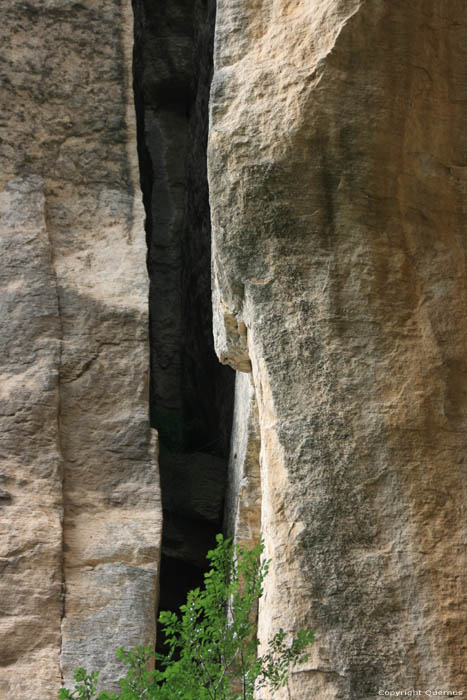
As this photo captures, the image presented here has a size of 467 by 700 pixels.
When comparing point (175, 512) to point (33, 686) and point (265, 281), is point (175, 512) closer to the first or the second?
point (33, 686)

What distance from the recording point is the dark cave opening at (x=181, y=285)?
757 cm

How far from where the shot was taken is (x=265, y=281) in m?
3.22

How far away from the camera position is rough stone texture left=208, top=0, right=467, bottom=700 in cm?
290

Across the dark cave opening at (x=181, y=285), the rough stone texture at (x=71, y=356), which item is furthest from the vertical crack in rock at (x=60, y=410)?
the dark cave opening at (x=181, y=285)

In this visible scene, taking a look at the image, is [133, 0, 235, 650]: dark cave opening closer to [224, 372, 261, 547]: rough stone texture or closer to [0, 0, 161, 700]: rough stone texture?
[224, 372, 261, 547]: rough stone texture

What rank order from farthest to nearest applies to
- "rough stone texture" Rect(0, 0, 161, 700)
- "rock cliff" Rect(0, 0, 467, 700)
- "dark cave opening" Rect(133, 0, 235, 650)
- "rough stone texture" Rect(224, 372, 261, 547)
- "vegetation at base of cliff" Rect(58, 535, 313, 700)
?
1. "dark cave opening" Rect(133, 0, 235, 650)
2. "rough stone texture" Rect(224, 372, 261, 547)
3. "rough stone texture" Rect(0, 0, 161, 700)
4. "vegetation at base of cliff" Rect(58, 535, 313, 700)
5. "rock cliff" Rect(0, 0, 467, 700)

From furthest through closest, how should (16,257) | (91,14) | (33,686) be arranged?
(91,14) < (16,257) < (33,686)

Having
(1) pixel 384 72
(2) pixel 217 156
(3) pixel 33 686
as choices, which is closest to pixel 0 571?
(3) pixel 33 686

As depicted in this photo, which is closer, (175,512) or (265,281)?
(265,281)

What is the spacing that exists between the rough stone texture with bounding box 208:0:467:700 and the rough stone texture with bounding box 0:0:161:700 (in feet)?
8.27

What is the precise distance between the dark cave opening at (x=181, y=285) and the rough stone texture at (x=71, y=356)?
4.66 ft

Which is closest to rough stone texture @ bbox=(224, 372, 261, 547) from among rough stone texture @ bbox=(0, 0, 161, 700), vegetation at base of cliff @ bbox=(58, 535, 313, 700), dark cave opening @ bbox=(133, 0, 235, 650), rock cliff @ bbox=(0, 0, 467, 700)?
rough stone texture @ bbox=(0, 0, 161, 700)

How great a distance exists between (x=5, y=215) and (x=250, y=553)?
4.00m

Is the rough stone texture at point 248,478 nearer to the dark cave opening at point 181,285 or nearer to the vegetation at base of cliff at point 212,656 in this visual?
the dark cave opening at point 181,285
